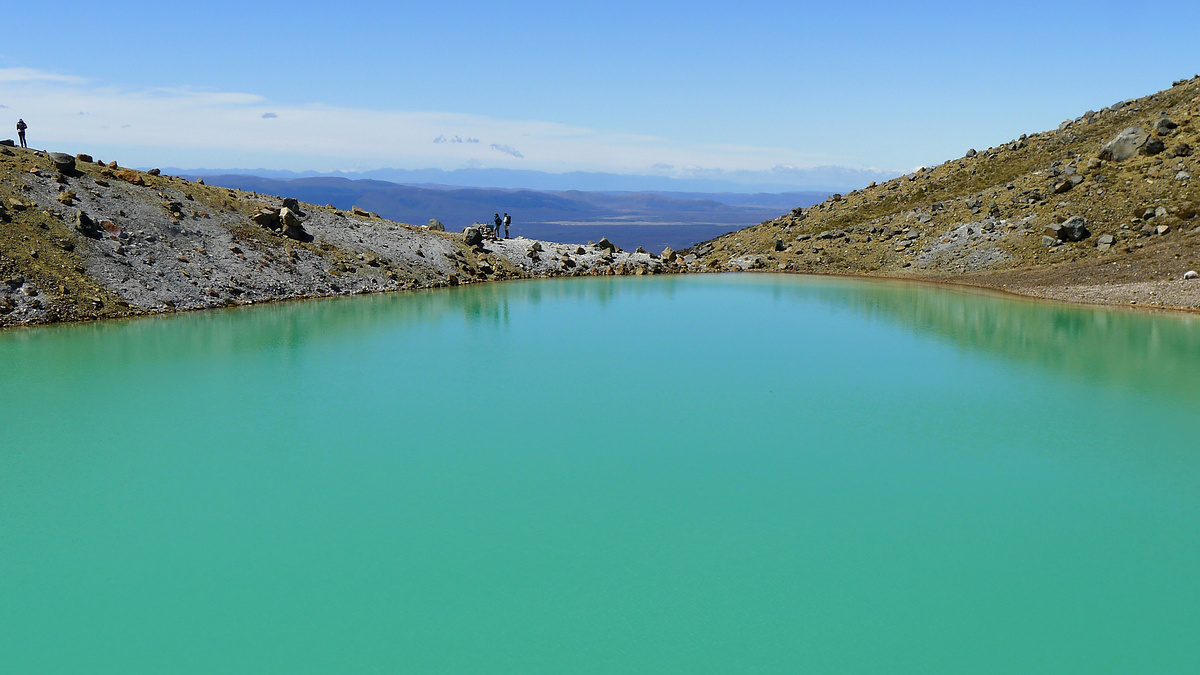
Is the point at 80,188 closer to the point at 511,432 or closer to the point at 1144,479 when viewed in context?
the point at 511,432

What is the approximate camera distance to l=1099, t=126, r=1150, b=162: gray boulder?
5069 centimetres

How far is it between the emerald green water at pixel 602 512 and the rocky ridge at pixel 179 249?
1005cm

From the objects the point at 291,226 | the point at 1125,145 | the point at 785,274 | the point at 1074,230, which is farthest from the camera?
the point at 785,274

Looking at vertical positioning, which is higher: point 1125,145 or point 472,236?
point 1125,145

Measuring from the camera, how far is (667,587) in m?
11.2

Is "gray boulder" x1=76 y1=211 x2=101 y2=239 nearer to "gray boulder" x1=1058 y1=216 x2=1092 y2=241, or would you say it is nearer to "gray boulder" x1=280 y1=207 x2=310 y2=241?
"gray boulder" x1=280 y1=207 x2=310 y2=241

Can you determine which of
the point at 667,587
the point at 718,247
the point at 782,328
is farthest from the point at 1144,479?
the point at 718,247

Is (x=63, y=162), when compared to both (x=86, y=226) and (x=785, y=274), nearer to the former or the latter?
(x=86, y=226)

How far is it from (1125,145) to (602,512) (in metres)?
52.3

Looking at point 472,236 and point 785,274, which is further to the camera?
point 785,274

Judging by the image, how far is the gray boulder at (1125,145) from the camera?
50688mm

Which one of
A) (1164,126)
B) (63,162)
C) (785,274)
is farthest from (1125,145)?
(63,162)

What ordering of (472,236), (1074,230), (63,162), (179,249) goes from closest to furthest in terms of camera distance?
(179,249)
(63,162)
(1074,230)
(472,236)

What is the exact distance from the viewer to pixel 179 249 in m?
42.0
